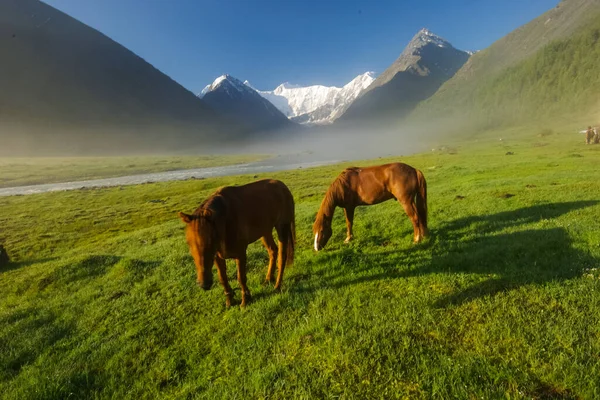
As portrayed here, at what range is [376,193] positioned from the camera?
12.4 m

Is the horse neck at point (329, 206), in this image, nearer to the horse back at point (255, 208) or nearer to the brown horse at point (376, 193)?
the brown horse at point (376, 193)

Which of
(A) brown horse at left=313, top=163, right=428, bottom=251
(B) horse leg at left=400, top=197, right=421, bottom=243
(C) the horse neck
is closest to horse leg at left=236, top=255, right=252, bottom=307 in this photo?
(A) brown horse at left=313, top=163, right=428, bottom=251

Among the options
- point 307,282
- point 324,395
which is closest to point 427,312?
point 324,395

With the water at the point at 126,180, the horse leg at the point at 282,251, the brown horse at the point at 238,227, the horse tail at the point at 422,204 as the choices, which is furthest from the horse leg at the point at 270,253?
the water at the point at 126,180

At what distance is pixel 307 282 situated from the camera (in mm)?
8617

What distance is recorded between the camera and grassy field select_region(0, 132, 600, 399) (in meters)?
4.57

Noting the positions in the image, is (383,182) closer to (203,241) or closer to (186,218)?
(203,241)

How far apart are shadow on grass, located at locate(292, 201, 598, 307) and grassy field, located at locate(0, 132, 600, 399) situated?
0.17 ft

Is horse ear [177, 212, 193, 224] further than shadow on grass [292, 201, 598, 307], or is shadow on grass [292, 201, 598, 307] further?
shadow on grass [292, 201, 598, 307]

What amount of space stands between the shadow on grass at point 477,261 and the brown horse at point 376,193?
3.31 feet

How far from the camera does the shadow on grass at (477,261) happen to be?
6.77 m

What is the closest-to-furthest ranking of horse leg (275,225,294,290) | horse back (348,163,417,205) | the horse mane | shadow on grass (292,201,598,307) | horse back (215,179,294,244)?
shadow on grass (292,201,598,307) < horse back (215,179,294,244) < horse leg (275,225,294,290) < horse back (348,163,417,205) < the horse mane

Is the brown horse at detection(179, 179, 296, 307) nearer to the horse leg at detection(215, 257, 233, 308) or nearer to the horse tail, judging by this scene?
the horse leg at detection(215, 257, 233, 308)

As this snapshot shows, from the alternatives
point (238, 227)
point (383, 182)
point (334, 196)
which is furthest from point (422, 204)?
point (238, 227)
